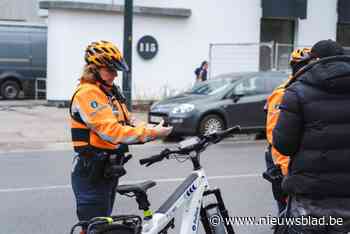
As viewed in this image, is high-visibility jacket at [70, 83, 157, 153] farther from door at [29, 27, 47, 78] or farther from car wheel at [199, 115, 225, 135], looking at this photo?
door at [29, 27, 47, 78]

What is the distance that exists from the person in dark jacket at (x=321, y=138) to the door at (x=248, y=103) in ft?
35.2

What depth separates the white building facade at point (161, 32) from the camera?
21344 mm

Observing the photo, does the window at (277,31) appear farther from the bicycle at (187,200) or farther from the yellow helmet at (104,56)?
the bicycle at (187,200)

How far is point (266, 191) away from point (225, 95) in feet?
19.2

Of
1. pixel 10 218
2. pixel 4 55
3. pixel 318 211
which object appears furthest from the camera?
pixel 4 55

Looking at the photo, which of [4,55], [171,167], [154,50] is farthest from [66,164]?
[4,55]

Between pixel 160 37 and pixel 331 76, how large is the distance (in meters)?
19.1

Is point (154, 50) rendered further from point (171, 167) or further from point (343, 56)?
point (343, 56)

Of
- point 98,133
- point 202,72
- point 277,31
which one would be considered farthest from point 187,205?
point 277,31

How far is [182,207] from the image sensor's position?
3.98 metres

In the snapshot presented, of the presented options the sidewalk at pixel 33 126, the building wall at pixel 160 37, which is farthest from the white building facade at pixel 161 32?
the sidewalk at pixel 33 126

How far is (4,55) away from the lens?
77.5 ft

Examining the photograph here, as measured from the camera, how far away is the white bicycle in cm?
383

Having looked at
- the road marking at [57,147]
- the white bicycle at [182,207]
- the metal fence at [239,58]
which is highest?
the metal fence at [239,58]
